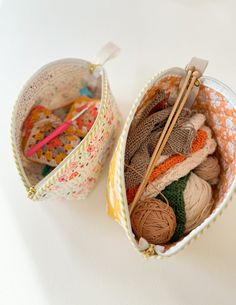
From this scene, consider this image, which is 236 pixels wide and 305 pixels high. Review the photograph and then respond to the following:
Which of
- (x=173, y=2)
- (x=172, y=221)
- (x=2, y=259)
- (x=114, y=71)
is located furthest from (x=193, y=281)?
(x=173, y=2)

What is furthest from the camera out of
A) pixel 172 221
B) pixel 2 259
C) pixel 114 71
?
pixel 114 71

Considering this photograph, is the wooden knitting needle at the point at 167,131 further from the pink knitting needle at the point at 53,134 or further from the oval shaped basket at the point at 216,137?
the pink knitting needle at the point at 53,134

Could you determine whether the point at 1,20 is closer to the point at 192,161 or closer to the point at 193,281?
the point at 192,161

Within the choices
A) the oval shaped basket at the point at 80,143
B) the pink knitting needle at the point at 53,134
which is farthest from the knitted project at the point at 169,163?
the pink knitting needle at the point at 53,134

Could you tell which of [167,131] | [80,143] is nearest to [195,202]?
[167,131]

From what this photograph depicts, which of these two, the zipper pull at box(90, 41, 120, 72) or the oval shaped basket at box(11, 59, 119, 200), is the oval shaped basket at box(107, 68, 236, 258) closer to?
the oval shaped basket at box(11, 59, 119, 200)

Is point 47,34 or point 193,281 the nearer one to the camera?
point 193,281
